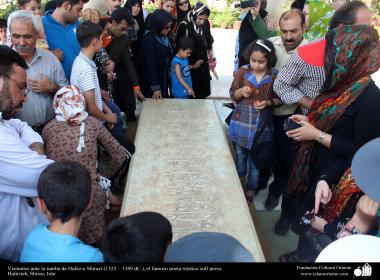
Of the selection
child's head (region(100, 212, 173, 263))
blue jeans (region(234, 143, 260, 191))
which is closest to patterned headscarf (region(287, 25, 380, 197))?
blue jeans (region(234, 143, 260, 191))

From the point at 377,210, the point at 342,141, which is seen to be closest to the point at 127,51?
the point at 342,141

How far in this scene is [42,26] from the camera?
3.14 metres

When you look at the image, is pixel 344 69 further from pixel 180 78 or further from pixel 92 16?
pixel 92 16

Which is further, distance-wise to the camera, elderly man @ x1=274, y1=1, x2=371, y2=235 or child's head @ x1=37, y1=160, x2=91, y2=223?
elderly man @ x1=274, y1=1, x2=371, y2=235

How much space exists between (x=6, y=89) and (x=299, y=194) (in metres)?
1.85

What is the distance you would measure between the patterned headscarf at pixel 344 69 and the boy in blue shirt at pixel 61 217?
1340 mm

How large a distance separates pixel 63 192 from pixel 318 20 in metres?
3.18

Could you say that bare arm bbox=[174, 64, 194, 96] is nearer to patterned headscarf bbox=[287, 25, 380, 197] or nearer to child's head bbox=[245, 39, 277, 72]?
child's head bbox=[245, 39, 277, 72]

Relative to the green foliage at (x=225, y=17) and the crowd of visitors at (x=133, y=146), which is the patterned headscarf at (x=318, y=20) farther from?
the green foliage at (x=225, y=17)

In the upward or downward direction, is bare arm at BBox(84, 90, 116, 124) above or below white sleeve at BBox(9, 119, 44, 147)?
below

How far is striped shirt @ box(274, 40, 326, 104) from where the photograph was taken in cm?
225

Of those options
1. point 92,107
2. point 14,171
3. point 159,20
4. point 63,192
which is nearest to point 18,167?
point 14,171

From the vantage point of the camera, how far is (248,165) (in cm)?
311

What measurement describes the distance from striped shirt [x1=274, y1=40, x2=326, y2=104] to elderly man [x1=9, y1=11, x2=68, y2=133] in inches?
62.2
